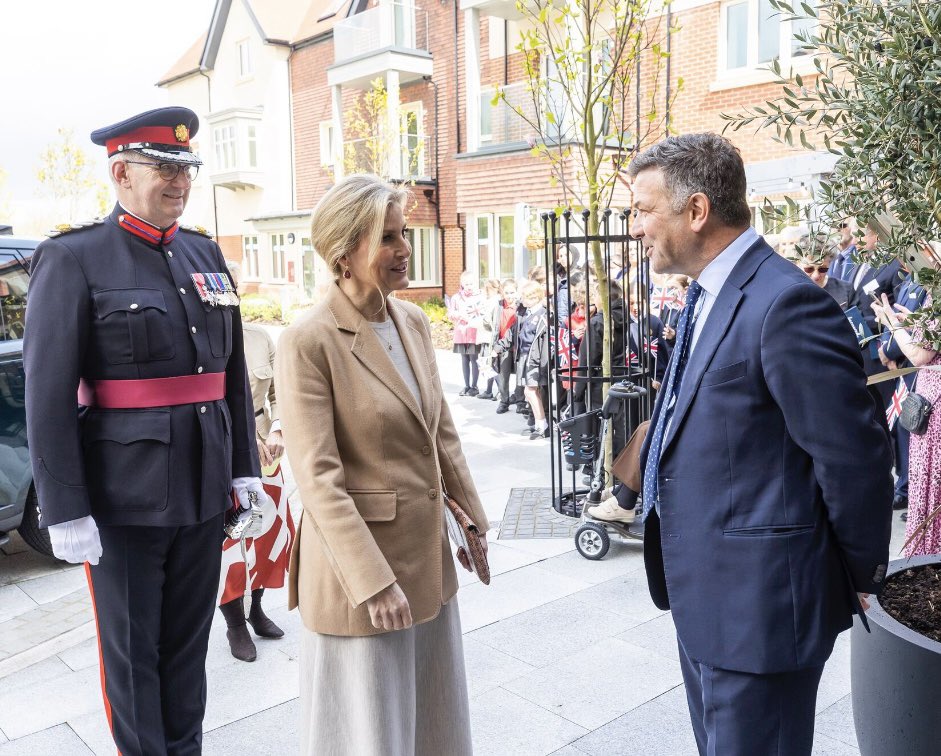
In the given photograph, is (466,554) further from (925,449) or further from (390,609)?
(925,449)

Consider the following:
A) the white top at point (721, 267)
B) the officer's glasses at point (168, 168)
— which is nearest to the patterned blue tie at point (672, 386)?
the white top at point (721, 267)

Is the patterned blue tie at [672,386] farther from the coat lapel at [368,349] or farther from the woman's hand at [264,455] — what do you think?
the woman's hand at [264,455]

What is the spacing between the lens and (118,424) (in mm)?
2729

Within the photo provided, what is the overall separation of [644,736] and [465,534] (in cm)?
132

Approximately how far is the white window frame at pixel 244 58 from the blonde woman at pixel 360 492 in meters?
29.9

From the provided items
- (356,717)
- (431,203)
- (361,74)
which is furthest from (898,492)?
(361,74)

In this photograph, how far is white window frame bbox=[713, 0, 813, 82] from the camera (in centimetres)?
1305

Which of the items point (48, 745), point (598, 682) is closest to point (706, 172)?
point (598, 682)

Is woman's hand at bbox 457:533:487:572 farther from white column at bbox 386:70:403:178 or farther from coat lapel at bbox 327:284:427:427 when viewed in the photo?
white column at bbox 386:70:403:178

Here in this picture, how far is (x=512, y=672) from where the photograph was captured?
155 inches

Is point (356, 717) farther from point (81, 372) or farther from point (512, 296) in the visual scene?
point (512, 296)

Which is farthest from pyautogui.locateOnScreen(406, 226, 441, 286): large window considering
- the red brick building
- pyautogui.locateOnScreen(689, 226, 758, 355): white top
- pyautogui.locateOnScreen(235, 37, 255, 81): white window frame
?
pyautogui.locateOnScreen(689, 226, 758, 355): white top

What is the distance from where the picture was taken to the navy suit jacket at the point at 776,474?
1.98m

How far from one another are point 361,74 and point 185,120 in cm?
2191
